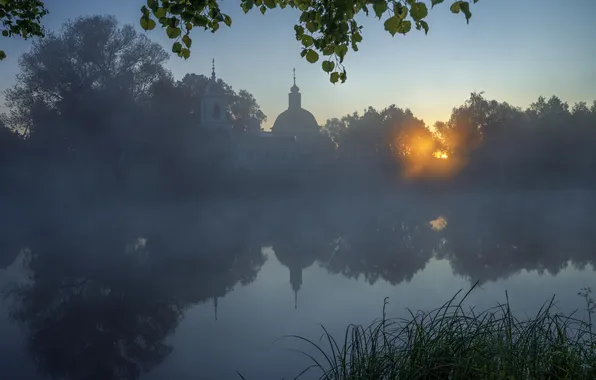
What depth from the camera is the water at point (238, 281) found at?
26.9 ft

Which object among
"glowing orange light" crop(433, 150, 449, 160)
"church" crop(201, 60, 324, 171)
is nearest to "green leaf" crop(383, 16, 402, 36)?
"church" crop(201, 60, 324, 171)

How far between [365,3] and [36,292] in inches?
452

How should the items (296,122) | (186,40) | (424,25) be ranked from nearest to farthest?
(424,25), (186,40), (296,122)

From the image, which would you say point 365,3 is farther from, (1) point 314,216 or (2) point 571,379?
(1) point 314,216

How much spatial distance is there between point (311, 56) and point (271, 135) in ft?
171

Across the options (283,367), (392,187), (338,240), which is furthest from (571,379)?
(392,187)

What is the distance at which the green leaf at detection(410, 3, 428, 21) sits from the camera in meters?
3.52

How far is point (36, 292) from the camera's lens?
12445mm

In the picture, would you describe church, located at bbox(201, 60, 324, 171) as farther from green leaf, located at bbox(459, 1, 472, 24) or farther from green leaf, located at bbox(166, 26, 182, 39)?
green leaf, located at bbox(459, 1, 472, 24)

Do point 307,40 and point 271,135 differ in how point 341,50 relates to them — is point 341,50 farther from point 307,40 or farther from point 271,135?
point 271,135

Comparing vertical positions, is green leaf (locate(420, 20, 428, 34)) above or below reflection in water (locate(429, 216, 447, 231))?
above

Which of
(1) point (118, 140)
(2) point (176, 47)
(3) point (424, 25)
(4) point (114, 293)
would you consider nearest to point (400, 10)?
(3) point (424, 25)

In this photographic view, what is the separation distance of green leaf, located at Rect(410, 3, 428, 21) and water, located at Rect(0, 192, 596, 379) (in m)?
5.20

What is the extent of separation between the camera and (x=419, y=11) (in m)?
3.53
